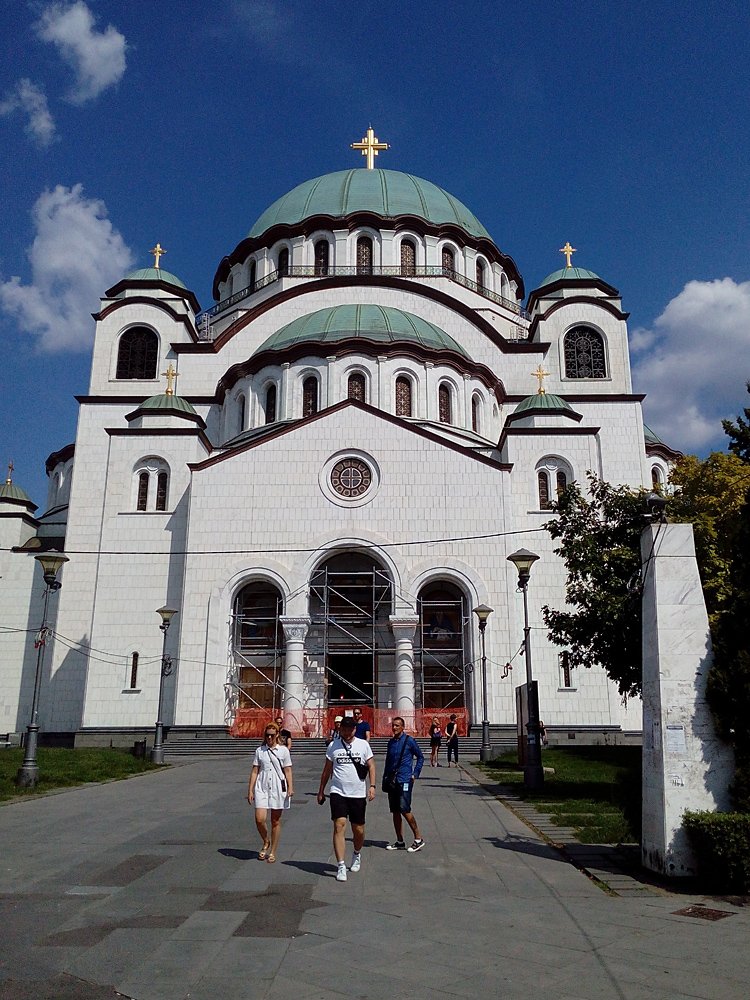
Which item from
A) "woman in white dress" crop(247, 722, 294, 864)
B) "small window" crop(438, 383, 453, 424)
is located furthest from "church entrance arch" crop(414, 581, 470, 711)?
"woman in white dress" crop(247, 722, 294, 864)

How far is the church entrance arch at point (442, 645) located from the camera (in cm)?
3061

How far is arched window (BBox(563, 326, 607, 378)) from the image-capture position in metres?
39.6

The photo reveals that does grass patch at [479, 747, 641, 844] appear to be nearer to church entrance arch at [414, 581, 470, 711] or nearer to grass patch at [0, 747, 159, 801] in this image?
church entrance arch at [414, 581, 470, 711]

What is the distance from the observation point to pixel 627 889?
785 centimetres

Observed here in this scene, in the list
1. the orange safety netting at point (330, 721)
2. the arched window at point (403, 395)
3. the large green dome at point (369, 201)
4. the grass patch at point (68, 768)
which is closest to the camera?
A: the grass patch at point (68, 768)

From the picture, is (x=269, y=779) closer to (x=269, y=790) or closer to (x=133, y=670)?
(x=269, y=790)

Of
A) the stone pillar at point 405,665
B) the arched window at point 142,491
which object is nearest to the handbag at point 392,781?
the stone pillar at point 405,665

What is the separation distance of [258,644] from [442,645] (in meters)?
6.78

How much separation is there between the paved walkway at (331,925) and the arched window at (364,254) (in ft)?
114

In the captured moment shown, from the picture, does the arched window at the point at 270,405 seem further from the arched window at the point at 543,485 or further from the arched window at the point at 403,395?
the arched window at the point at 543,485

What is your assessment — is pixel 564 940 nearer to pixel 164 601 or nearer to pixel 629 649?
pixel 629 649

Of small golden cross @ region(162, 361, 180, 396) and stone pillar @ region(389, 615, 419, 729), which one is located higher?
small golden cross @ region(162, 361, 180, 396)

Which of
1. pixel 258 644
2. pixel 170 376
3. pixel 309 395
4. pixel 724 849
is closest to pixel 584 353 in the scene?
pixel 309 395

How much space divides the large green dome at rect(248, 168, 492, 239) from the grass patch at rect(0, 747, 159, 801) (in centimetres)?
2903
